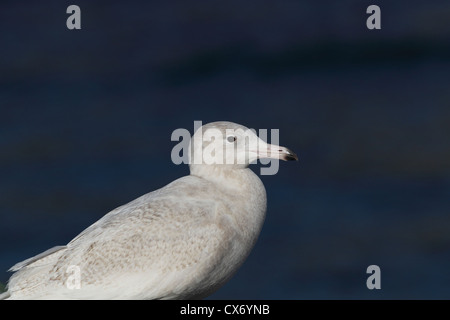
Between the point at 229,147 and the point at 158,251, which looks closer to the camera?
the point at 158,251

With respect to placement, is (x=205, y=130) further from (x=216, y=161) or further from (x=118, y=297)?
(x=118, y=297)

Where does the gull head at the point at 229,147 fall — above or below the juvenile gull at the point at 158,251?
above

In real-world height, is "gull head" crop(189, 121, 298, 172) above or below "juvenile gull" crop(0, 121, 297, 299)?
above

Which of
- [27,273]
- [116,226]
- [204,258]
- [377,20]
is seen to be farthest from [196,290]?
[377,20]

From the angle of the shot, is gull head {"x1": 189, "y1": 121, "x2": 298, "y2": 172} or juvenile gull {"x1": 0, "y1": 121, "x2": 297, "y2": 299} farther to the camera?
gull head {"x1": 189, "y1": 121, "x2": 298, "y2": 172}

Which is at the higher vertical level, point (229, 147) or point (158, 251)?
point (229, 147)
